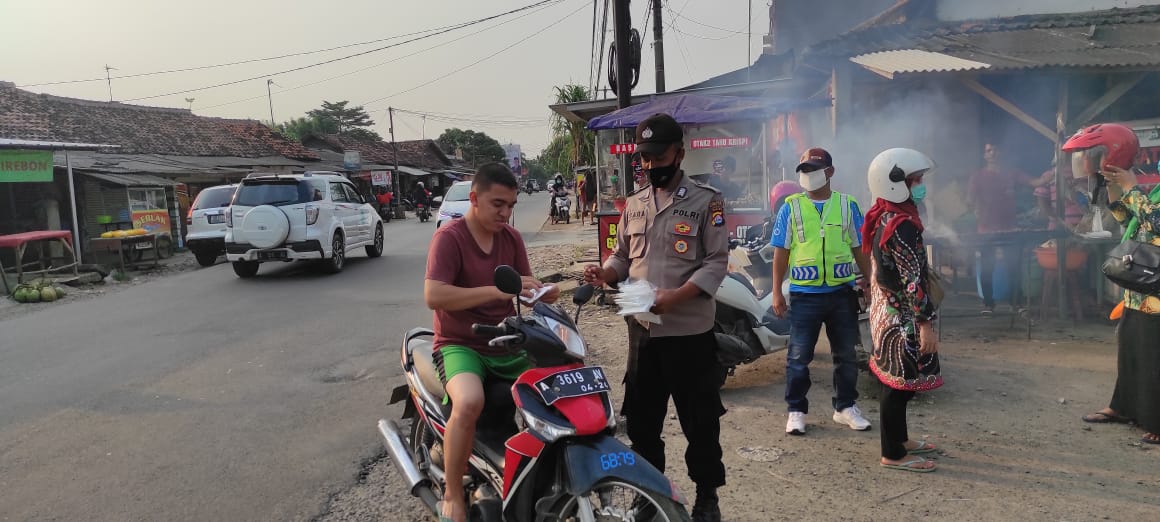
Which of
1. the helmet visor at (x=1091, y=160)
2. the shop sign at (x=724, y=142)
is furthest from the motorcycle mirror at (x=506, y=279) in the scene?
the shop sign at (x=724, y=142)

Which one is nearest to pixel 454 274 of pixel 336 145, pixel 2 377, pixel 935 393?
pixel 935 393

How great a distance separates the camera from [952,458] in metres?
4.04

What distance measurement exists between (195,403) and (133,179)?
15575 mm

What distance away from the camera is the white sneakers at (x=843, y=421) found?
4492 mm

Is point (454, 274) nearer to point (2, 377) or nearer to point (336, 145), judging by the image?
point (2, 377)

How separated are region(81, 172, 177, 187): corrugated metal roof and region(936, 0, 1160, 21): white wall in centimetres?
1890

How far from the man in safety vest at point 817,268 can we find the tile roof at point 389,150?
42.4 m

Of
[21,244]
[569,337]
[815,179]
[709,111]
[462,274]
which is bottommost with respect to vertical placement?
[569,337]

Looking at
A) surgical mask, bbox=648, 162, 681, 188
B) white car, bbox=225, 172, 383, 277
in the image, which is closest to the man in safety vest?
surgical mask, bbox=648, 162, 681, 188

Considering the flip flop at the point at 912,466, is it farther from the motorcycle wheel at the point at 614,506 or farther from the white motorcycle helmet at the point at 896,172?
the motorcycle wheel at the point at 614,506

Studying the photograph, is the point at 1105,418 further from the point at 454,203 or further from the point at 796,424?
the point at 454,203

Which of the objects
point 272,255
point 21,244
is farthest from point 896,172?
point 21,244

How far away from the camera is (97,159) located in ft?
65.6

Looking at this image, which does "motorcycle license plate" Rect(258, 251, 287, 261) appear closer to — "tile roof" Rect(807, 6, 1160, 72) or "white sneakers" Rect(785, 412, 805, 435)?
"tile roof" Rect(807, 6, 1160, 72)
